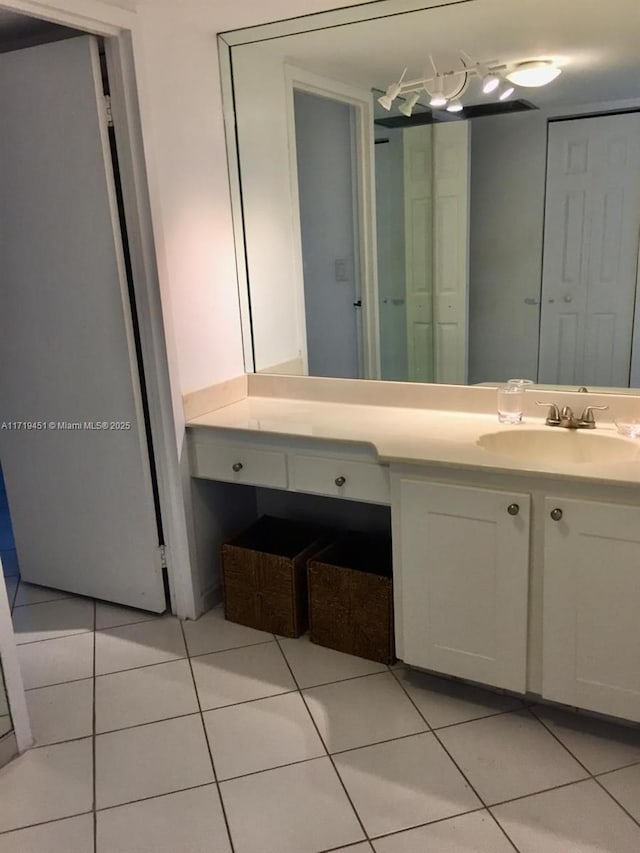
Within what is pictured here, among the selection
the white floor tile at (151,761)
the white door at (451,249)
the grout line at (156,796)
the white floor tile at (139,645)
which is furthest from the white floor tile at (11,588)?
the white door at (451,249)

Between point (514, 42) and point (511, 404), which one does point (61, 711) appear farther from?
point (514, 42)

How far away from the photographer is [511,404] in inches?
89.5

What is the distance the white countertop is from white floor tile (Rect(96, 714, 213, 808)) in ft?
3.13

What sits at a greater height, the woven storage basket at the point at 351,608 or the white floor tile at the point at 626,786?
the woven storage basket at the point at 351,608

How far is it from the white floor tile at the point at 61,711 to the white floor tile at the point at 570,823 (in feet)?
4.02

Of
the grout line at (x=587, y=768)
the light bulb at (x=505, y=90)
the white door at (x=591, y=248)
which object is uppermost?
the light bulb at (x=505, y=90)

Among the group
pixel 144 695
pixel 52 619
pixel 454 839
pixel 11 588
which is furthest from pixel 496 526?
→ pixel 11 588

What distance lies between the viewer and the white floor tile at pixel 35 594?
2838 millimetres

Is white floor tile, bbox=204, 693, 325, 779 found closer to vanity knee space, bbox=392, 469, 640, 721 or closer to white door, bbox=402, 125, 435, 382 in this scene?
vanity knee space, bbox=392, 469, 640, 721

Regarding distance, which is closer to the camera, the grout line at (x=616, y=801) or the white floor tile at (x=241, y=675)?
the grout line at (x=616, y=801)

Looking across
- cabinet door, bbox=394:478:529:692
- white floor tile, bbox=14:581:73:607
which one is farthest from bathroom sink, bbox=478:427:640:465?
white floor tile, bbox=14:581:73:607

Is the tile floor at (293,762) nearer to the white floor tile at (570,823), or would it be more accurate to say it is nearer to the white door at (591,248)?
the white floor tile at (570,823)

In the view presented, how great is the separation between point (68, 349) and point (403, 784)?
1.78m

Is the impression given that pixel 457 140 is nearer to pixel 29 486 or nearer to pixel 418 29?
pixel 418 29
